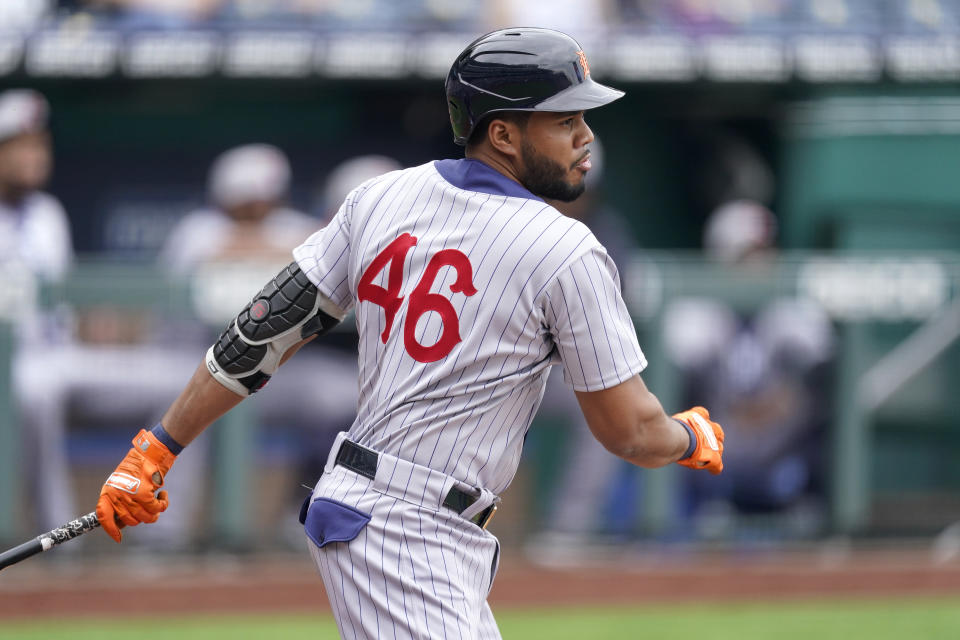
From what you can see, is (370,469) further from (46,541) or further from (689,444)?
(46,541)

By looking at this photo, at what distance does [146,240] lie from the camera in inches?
392

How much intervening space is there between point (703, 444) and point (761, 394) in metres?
4.29

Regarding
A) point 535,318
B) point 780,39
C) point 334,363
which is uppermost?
point 535,318

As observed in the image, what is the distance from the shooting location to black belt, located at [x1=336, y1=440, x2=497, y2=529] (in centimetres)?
283

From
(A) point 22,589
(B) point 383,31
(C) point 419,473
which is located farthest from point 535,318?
(B) point 383,31

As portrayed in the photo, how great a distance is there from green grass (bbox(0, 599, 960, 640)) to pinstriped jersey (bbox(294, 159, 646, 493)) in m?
3.27

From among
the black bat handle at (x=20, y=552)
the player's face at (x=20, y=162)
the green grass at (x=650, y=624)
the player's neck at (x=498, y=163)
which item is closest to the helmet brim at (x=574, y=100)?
the player's neck at (x=498, y=163)

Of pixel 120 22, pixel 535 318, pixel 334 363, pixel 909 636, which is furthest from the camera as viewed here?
pixel 120 22

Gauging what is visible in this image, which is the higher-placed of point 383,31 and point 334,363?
point 383,31

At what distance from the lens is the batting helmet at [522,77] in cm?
286

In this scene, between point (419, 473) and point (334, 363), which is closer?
point (419, 473)

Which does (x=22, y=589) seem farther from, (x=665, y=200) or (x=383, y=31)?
(x=665, y=200)

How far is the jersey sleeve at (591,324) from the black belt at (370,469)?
0.32 metres

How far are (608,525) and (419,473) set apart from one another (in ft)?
14.3
